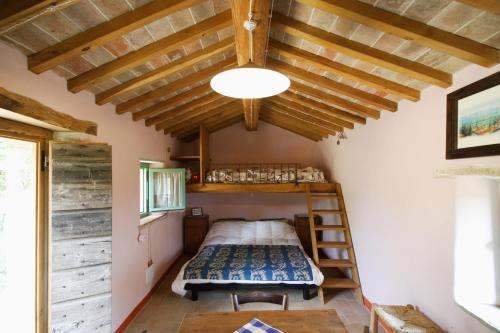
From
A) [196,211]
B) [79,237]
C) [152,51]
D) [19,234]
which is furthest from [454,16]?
[196,211]

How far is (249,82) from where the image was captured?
1.28 meters

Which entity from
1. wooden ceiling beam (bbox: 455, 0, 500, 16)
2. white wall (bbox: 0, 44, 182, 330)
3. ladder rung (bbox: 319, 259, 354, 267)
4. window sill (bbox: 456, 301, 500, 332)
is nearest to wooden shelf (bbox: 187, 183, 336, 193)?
white wall (bbox: 0, 44, 182, 330)

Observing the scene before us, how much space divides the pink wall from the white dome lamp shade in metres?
3.74

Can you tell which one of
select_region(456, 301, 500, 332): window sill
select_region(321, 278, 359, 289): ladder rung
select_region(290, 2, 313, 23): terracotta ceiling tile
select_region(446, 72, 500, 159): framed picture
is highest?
select_region(290, 2, 313, 23): terracotta ceiling tile

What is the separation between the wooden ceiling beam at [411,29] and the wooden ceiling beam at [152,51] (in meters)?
0.58

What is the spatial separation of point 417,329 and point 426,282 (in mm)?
382

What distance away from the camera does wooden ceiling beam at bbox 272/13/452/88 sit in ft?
5.31

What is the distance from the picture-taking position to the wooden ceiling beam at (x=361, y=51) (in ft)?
5.31

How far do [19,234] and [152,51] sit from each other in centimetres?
154

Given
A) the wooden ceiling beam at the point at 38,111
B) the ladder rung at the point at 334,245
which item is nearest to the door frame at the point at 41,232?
the wooden ceiling beam at the point at 38,111

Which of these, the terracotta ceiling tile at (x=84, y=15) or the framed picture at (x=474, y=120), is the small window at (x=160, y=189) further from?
the framed picture at (x=474, y=120)

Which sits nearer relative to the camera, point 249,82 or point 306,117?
point 249,82

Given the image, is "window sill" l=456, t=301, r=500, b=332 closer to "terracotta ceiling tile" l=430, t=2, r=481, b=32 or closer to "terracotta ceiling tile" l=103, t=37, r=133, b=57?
"terracotta ceiling tile" l=430, t=2, r=481, b=32

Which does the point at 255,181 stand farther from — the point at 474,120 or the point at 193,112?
the point at 474,120
